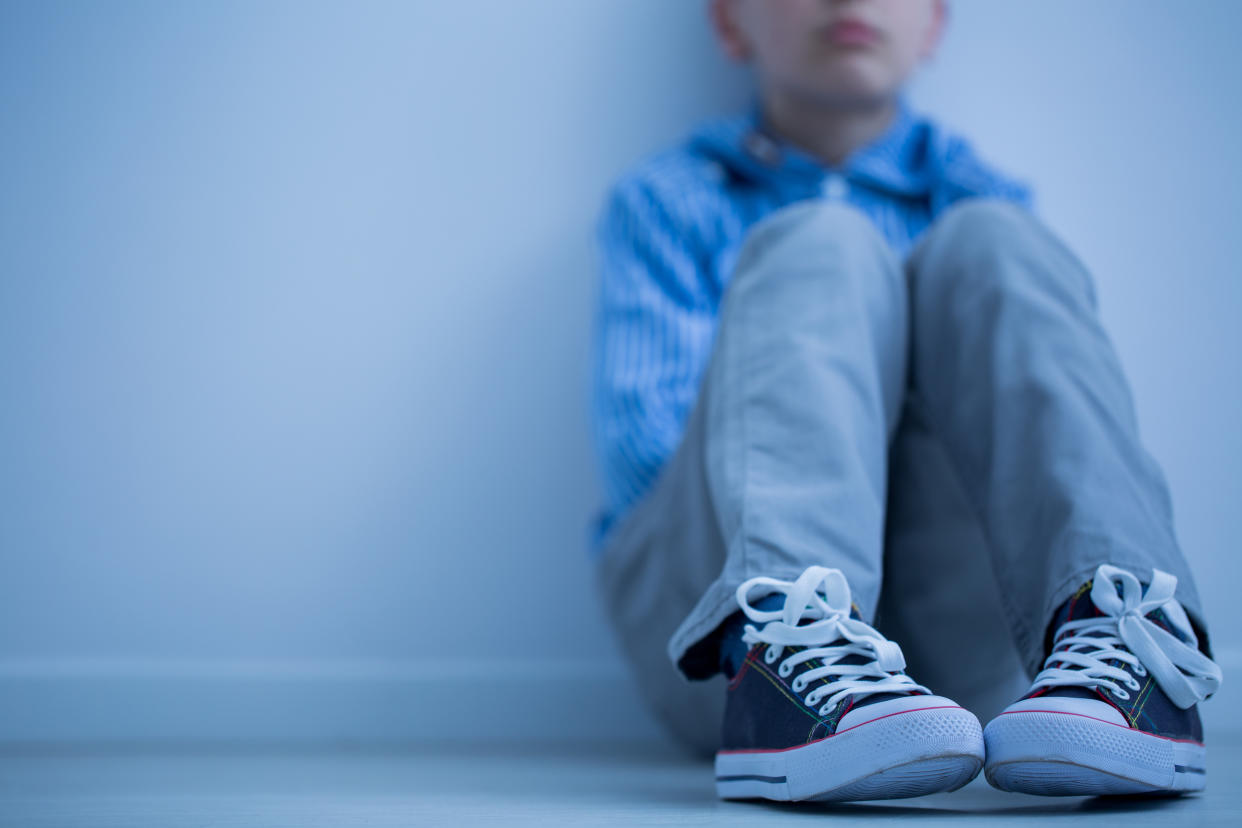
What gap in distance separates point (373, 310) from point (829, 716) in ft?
2.84

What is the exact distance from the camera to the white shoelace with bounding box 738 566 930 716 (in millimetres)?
508

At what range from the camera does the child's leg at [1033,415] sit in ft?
1.90

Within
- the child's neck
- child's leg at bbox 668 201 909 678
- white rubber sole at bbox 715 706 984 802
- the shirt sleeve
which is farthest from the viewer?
the child's neck

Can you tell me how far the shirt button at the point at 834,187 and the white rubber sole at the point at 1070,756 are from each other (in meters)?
0.75

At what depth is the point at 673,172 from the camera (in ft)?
3.66

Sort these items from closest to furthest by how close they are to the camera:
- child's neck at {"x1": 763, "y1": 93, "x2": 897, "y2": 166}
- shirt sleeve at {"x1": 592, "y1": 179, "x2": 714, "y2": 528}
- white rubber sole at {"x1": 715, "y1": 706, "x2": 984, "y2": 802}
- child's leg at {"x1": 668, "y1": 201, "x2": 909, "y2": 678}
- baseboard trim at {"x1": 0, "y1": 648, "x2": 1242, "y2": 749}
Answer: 1. white rubber sole at {"x1": 715, "y1": 706, "x2": 984, "y2": 802}
2. child's leg at {"x1": 668, "y1": 201, "x2": 909, "y2": 678}
3. shirt sleeve at {"x1": 592, "y1": 179, "x2": 714, "y2": 528}
4. baseboard trim at {"x1": 0, "y1": 648, "x2": 1242, "y2": 749}
5. child's neck at {"x1": 763, "y1": 93, "x2": 897, "y2": 166}

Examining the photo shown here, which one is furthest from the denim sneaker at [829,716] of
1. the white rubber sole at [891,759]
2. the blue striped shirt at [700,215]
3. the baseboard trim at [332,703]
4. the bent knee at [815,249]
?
the baseboard trim at [332,703]

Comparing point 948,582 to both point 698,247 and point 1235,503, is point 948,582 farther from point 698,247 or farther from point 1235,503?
point 1235,503

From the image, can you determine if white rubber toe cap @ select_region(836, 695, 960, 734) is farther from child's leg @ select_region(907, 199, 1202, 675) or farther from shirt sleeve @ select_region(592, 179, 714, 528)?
shirt sleeve @ select_region(592, 179, 714, 528)

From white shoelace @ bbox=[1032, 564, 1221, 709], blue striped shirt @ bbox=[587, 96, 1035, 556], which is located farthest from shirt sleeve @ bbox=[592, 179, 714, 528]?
A: white shoelace @ bbox=[1032, 564, 1221, 709]

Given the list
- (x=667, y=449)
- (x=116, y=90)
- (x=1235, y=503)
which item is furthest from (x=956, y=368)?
(x=116, y=90)

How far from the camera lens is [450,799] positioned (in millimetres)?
571

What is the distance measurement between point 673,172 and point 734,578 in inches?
26.2

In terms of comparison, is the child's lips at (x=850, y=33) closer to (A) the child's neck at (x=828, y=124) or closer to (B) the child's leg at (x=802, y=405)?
(A) the child's neck at (x=828, y=124)
